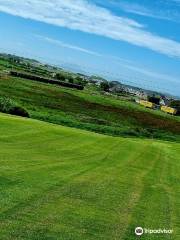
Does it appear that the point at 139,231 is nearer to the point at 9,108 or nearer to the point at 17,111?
the point at 9,108

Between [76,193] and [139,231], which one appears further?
[76,193]

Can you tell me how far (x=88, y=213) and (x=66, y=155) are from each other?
13.6 m

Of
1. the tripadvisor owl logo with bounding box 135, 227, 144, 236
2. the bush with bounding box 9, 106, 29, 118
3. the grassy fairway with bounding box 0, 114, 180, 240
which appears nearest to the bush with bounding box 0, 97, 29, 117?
the bush with bounding box 9, 106, 29, 118

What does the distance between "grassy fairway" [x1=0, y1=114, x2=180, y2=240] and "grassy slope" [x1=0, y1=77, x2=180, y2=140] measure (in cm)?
4194

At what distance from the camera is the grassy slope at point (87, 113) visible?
79.1 meters

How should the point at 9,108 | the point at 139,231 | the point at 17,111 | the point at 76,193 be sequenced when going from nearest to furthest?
1. the point at 139,231
2. the point at 76,193
3. the point at 9,108
4. the point at 17,111

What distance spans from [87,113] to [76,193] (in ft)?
254

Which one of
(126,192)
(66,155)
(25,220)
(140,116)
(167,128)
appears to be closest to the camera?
(25,220)

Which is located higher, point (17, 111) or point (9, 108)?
point (9, 108)

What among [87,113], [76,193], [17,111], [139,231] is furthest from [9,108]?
[139,231]

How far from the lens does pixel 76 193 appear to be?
19.5m

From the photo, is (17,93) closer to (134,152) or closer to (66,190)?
(134,152)

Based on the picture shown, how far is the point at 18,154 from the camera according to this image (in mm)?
25859

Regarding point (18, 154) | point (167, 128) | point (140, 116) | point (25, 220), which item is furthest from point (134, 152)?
point (140, 116)
